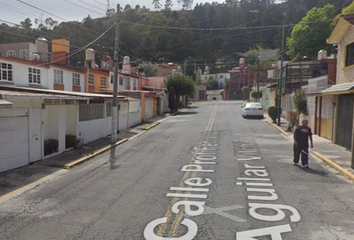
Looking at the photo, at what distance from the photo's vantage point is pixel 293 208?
653cm

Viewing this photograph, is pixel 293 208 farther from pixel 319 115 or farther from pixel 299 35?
pixel 299 35

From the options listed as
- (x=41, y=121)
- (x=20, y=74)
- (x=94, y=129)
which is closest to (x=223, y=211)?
(x=41, y=121)

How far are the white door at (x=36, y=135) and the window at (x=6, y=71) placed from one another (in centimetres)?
979

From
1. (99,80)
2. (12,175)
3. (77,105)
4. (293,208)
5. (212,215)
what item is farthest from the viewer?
(99,80)

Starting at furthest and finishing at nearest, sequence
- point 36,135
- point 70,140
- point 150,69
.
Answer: point 150,69, point 70,140, point 36,135

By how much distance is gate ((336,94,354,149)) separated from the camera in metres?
14.2

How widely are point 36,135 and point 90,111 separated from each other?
576 cm

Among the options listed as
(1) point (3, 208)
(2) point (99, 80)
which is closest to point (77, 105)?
(1) point (3, 208)

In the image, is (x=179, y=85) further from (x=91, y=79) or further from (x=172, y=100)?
(x=91, y=79)

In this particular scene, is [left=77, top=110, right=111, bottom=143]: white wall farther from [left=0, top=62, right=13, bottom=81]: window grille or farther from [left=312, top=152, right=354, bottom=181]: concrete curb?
[left=312, top=152, right=354, bottom=181]: concrete curb

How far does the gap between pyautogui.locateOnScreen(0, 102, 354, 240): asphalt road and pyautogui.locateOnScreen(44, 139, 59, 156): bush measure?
214 centimetres

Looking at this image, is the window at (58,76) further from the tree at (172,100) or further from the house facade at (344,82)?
the house facade at (344,82)

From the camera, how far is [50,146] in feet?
43.4

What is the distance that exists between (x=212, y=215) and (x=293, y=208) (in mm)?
1819
